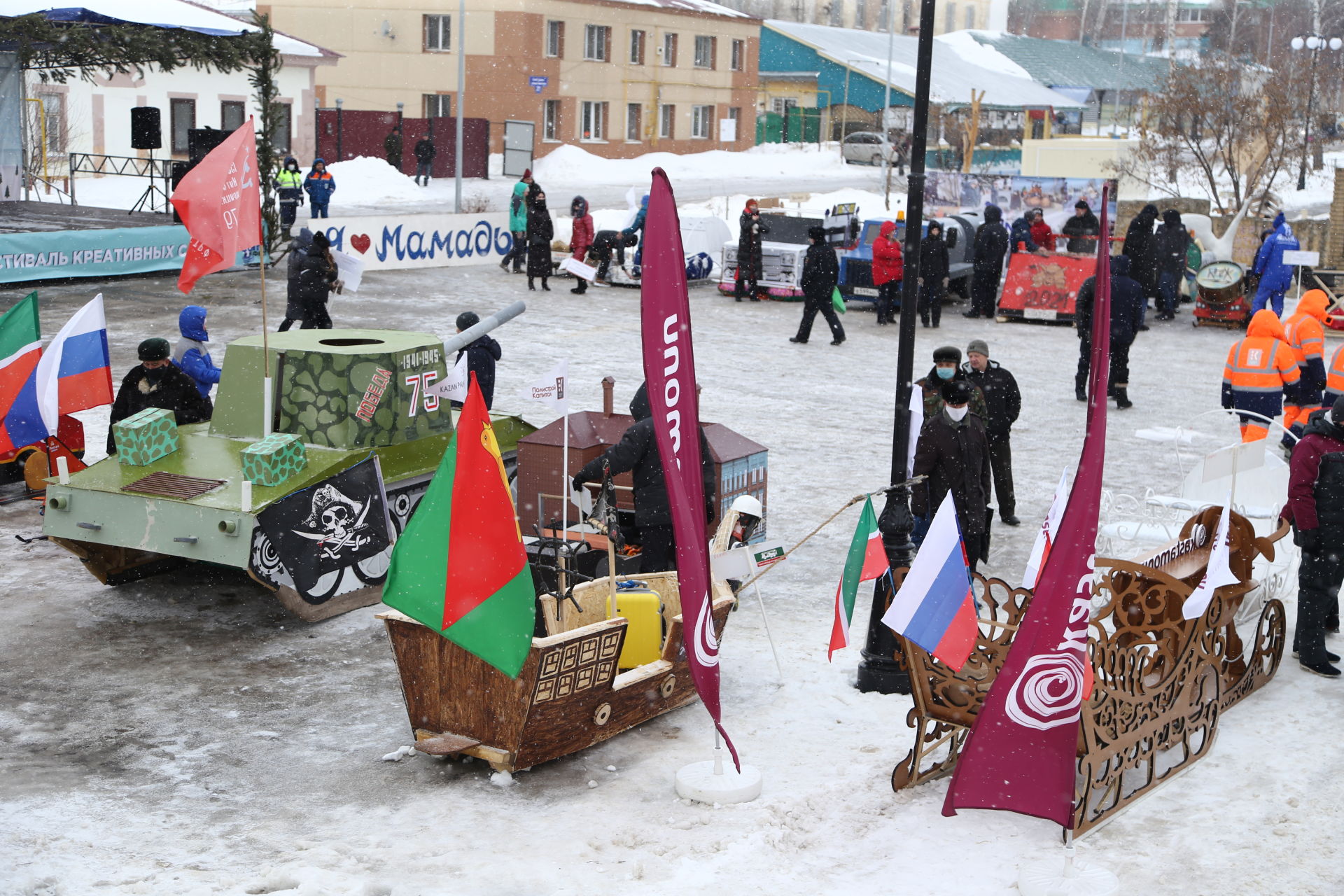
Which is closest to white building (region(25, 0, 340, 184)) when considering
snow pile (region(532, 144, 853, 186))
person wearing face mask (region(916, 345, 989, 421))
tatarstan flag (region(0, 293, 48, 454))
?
snow pile (region(532, 144, 853, 186))

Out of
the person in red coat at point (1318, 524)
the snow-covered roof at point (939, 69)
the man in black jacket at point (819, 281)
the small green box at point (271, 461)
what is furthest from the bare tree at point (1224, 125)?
the small green box at point (271, 461)

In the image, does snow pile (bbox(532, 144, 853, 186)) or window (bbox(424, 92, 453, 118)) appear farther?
window (bbox(424, 92, 453, 118))

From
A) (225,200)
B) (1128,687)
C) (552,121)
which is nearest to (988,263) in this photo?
(225,200)

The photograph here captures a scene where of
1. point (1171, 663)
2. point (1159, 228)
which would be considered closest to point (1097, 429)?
point (1171, 663)

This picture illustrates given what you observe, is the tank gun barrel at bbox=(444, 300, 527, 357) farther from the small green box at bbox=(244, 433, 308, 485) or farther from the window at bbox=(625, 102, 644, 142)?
the window at bbox=(625, 102, 644, 142)

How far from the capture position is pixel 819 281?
18969mm

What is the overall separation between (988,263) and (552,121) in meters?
32.2

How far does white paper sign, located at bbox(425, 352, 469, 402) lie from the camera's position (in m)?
9.73

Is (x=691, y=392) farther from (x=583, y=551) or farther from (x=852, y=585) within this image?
(x=583, y=551)

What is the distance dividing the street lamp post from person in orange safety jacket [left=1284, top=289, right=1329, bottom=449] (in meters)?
5.96

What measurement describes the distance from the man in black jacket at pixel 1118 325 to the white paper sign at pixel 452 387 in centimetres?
743

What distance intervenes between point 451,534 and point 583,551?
254 cm

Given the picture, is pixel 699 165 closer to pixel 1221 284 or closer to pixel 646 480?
pixel 1221 284

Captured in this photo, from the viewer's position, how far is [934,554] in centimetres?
629
